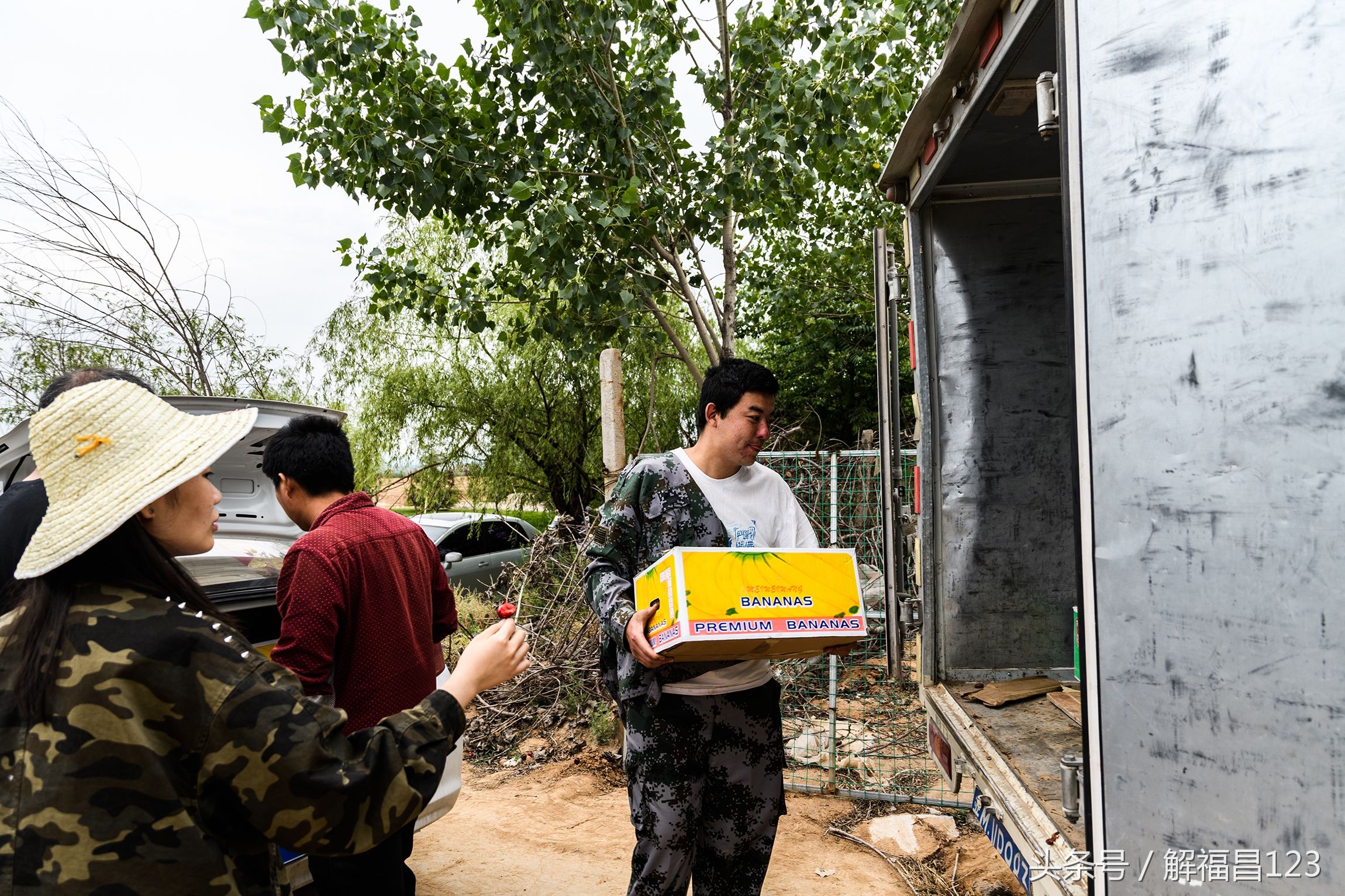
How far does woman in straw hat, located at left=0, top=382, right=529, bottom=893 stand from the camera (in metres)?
1.14

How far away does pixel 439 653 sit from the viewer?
3.12 metres

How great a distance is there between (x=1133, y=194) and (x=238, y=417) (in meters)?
1.70

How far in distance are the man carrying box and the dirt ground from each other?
142 cm

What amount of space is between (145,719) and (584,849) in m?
Result: 3.49

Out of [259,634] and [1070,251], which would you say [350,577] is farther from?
[1070,251]

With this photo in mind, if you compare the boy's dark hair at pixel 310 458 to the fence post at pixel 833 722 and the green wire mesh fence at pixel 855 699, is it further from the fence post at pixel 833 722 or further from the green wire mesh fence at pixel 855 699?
the fence post at pixel 833 722

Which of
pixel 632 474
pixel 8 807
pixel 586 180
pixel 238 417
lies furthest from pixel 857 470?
pixel 8 807

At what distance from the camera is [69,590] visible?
121 cm

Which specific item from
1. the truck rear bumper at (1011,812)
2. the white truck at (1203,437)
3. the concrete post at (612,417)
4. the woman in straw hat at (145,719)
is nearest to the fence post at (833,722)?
the truck rear bumper at (1011,812)

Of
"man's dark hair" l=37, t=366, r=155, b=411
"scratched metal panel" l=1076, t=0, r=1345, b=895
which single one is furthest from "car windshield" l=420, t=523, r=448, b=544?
"scratched metal panel" l=1076, t=0, r=1345, b=895

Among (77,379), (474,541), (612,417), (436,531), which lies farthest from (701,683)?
(474,541)

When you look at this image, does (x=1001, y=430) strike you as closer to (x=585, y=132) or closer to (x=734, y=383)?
(x=734, y=383)

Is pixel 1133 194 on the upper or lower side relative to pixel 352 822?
upper

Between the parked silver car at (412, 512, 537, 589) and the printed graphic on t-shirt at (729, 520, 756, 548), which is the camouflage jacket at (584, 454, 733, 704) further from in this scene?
the parked silver car at (412, 512, 537, 589)
